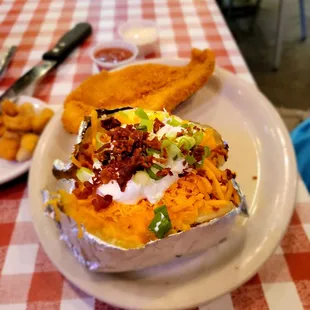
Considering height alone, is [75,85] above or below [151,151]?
below

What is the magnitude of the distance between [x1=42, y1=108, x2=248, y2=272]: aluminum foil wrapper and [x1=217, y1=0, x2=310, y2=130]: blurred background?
1.45m

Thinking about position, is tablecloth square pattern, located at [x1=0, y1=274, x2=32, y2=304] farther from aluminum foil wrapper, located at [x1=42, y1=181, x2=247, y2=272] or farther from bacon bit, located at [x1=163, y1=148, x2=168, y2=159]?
bacon bit, located at [x1=163, y1=148, x2=168, y2=159]

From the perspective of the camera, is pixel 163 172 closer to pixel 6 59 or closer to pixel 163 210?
pixel 163 210

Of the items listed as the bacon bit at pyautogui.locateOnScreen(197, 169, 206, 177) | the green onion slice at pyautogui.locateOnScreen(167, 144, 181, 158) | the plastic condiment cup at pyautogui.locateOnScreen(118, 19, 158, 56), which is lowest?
the plastic condiment cup at pyautogui.locateOnScreen(118, 19, 158, 56)

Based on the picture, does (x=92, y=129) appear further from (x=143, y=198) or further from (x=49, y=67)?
(x=49, y=67)

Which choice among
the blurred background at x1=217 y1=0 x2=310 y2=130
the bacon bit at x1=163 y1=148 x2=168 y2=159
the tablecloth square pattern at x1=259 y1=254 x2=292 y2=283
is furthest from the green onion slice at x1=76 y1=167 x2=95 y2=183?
the blurred background at x1=217 y1=0 x2=310 y2=130

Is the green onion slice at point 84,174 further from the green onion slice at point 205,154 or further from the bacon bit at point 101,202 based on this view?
the green onion slice at point 205,154

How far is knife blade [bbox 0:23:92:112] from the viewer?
3.47 ft

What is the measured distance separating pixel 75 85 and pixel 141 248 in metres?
0.74

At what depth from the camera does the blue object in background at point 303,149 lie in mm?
1147

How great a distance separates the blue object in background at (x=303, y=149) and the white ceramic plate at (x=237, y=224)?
0.31m

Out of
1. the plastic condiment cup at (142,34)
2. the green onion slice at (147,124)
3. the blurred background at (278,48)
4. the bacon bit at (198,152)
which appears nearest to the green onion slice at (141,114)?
the green onion slice at (147,124)

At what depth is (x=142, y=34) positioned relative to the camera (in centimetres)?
133

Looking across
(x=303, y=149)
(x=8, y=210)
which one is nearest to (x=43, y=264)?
(x=8, y=210)
